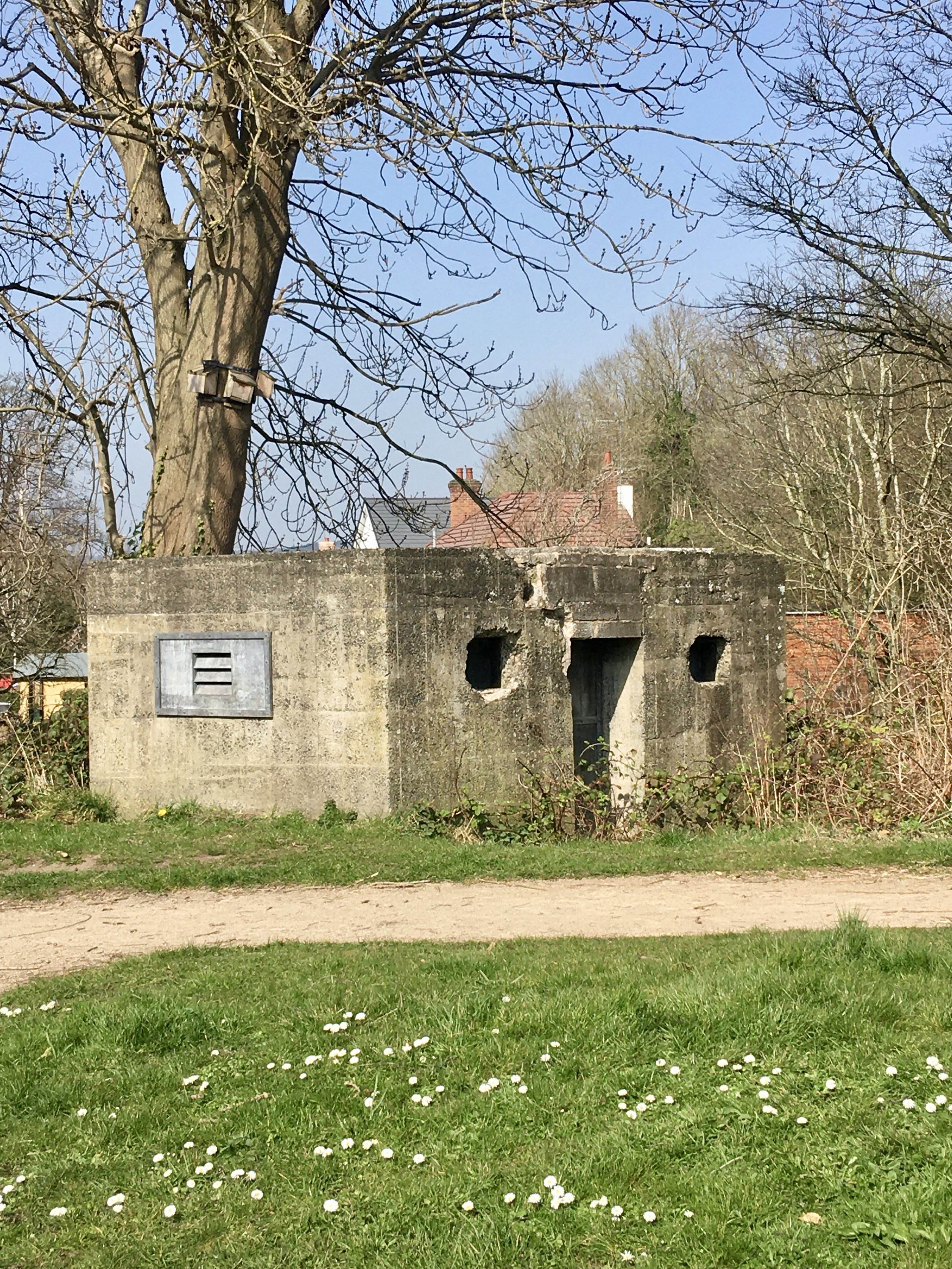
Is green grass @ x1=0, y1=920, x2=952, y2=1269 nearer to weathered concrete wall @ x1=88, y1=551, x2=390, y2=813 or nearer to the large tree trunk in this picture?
weathered concrete wall @ x1=88, y1=551, x2=390, y2=813

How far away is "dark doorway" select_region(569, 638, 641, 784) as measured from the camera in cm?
1171

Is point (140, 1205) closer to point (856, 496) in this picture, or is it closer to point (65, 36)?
point (65, 36)

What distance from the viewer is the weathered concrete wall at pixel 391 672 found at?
9.77m

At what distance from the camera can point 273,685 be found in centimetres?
1016

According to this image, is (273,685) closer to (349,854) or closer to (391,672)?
(391,672)

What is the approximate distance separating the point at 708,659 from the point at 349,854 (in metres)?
5.12

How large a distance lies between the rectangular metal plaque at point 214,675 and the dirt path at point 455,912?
2.34 m

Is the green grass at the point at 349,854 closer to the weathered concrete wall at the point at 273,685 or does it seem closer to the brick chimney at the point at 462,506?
the weathered concrete wall at the point at 273,685

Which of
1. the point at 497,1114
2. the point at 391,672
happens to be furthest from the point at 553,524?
the point at 497,1114

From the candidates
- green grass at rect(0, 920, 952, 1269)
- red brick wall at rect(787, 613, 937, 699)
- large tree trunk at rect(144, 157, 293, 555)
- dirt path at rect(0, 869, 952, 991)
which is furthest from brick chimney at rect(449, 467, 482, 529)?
green grass at rect(0, 920, 952, 1269)

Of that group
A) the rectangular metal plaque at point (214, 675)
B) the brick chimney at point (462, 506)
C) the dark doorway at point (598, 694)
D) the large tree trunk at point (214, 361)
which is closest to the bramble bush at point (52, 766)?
the rectangular metal plaque at point (214, 675)

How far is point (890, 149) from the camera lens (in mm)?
13930

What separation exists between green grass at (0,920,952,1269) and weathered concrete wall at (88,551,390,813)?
4048 mm

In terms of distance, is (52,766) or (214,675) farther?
(52,766)
